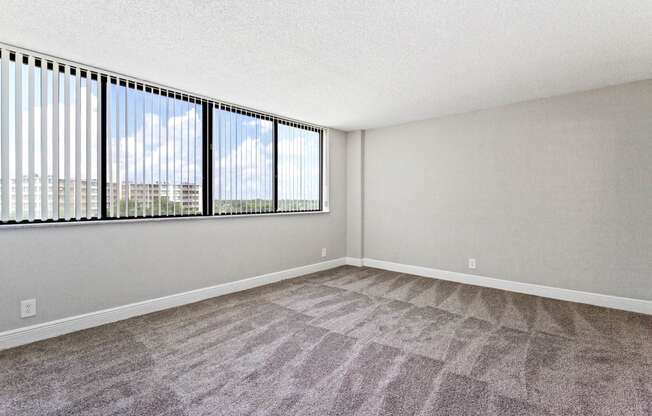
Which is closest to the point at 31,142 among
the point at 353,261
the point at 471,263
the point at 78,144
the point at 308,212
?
the point at 78,144

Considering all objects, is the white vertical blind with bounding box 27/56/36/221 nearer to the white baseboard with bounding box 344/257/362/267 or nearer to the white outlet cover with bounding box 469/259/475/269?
the white baseboard with bounding box 344/257/362/267

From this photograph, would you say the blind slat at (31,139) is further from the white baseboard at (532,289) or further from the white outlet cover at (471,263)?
the white outlet cover at (471,263)

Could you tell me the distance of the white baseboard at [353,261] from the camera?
5.55 meters

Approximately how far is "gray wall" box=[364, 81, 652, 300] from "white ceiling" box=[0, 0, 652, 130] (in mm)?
425

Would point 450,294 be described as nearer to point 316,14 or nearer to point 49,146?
point 316,14

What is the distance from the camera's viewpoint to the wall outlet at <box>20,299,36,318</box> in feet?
8.45

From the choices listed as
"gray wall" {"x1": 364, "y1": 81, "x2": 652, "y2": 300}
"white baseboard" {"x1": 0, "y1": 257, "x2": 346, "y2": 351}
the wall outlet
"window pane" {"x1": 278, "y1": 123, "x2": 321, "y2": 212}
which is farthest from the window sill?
"gray wall" {"x1": 364, "y1": 81, "x2": 652, "y2": 300}

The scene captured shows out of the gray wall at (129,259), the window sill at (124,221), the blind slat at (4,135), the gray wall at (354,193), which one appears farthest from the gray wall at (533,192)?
the blind slat at (4,135)

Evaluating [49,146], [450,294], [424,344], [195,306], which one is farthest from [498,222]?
[49,146]

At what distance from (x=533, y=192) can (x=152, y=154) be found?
434cm

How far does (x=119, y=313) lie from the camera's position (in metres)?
3.05

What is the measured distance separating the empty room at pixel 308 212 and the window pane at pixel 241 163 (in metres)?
0.03

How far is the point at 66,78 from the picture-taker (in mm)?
2793

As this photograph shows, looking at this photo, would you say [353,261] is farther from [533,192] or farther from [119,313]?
[119,313]
